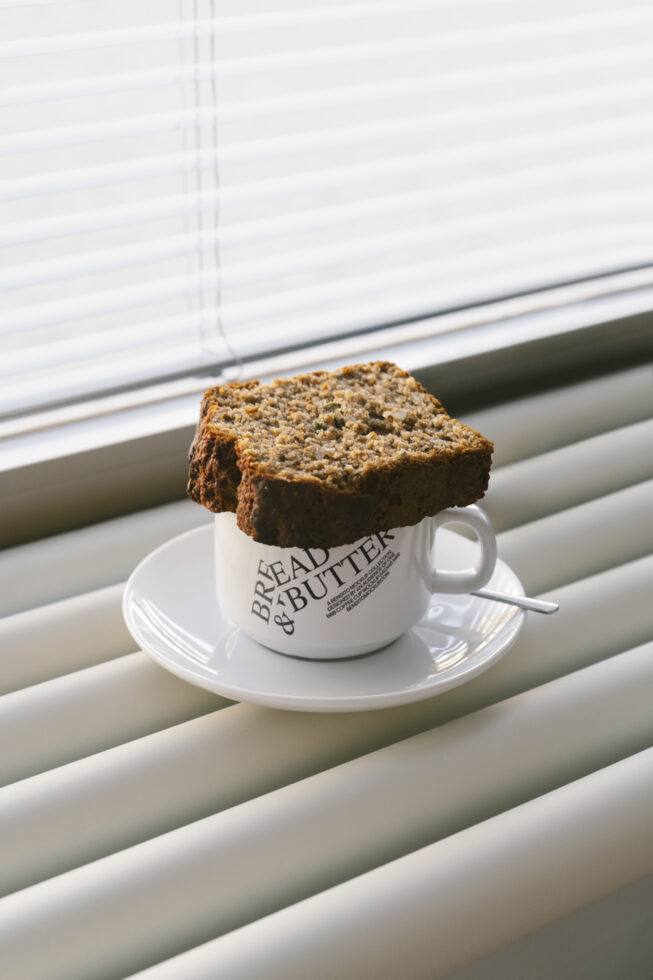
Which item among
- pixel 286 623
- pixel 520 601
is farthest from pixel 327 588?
pixel 520 601

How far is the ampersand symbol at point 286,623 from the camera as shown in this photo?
0.54m

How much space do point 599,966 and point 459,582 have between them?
0.73 feet

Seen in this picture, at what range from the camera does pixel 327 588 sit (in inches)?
20.8

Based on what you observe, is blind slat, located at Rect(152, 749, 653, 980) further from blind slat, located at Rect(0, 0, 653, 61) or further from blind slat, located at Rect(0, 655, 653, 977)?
blind slat, located at Rect(0, 0, 653, 61)

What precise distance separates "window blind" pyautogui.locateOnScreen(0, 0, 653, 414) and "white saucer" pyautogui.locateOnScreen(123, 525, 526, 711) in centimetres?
28

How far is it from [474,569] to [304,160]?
531 millimetres

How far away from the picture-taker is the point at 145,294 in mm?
841

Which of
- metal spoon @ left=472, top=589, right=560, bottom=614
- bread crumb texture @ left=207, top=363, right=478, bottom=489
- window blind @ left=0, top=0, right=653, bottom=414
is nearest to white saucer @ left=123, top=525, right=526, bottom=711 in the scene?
metal spoon @ left=472, top=589, right=560, bottom=614

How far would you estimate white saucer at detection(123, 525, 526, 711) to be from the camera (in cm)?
53

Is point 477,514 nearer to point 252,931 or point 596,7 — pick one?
point 252,931

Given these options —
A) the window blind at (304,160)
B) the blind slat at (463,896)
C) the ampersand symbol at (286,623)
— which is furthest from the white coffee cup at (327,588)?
the window blind at (304,160)

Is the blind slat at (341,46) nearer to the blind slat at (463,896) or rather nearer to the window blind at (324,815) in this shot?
the window blind at (324,815)

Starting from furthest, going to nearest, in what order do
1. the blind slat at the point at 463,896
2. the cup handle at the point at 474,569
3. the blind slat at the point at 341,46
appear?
the blind slat at the point at 341,46, the cup handle at the point at 474,569, the blind slat at the point at 463,896

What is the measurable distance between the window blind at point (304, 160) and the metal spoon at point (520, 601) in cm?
38
